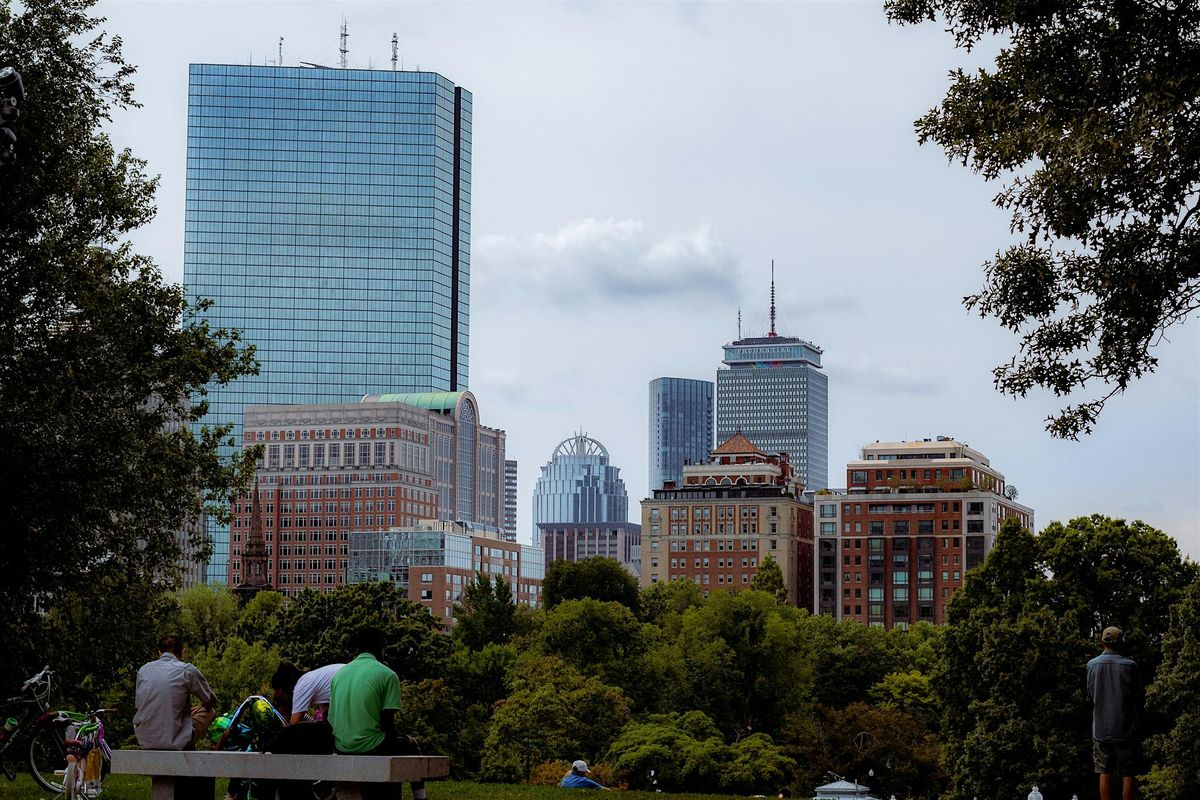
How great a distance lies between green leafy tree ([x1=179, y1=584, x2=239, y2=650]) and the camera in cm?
11250

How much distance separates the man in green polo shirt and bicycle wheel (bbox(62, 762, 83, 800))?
23.0 ft

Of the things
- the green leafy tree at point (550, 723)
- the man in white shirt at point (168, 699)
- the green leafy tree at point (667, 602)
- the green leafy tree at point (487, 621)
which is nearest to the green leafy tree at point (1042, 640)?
the green leafy tree at point (550, 723)

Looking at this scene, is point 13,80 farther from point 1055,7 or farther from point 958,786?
point 958,786

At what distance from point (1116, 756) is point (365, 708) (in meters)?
8.84

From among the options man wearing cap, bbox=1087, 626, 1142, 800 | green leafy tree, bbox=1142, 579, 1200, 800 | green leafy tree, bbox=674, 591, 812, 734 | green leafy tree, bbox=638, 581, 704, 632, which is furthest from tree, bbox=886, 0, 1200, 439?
green leafy tree, bbox=638, 581, 704, 632

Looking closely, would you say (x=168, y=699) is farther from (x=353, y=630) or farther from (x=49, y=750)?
(x=353, y=630)

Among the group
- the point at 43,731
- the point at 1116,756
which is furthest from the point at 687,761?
the point at 1116,756

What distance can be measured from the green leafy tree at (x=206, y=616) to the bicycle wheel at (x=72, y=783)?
285 feet

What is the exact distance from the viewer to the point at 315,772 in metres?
15.8

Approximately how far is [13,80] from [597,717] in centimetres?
6703

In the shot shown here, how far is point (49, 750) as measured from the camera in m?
23.2

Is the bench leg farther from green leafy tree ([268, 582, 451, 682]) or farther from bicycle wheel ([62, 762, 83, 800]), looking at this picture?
green leafy tree ([268, 582, 451, 682])

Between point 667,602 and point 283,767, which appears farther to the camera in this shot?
point 667,602

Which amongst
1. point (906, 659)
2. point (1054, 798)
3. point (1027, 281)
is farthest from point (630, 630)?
point (1027, 281)
